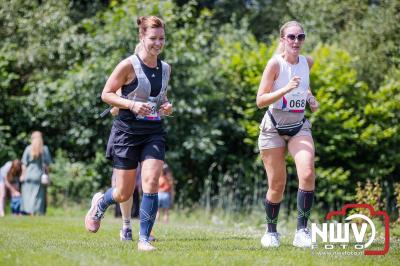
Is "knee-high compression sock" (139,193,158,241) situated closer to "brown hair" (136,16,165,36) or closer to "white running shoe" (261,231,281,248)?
"white running shoe" (261,231,281,248)

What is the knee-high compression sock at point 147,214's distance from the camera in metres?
6.48

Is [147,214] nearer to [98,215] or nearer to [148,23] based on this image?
[98,215]

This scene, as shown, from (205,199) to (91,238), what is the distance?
9.42 metres

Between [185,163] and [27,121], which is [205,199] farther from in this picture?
[27,121]

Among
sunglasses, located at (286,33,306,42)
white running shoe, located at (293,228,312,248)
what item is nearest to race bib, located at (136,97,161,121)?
sunglasses, located at (286,33,306,42)

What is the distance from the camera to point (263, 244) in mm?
7168

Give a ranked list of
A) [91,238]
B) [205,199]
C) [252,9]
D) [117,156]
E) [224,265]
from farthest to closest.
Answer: [252,9] < [205,199] < [91,238] < [117,156] < [224,265]

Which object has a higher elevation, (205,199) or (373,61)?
(373,61)

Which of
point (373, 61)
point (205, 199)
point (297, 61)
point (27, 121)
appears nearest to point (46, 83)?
point (27, 121)

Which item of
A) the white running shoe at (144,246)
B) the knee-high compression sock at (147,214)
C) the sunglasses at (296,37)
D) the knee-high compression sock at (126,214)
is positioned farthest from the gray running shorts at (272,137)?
the knee-high compression sock at (126,214)

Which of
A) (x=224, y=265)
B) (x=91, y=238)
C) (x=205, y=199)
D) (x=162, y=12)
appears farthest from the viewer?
(x=205, y=199)

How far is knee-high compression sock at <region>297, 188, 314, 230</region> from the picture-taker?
697cm

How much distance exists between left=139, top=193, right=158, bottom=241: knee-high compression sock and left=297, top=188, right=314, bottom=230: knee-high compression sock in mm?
1448

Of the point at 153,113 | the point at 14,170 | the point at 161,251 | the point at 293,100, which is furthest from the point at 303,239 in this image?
the point at 14,170
